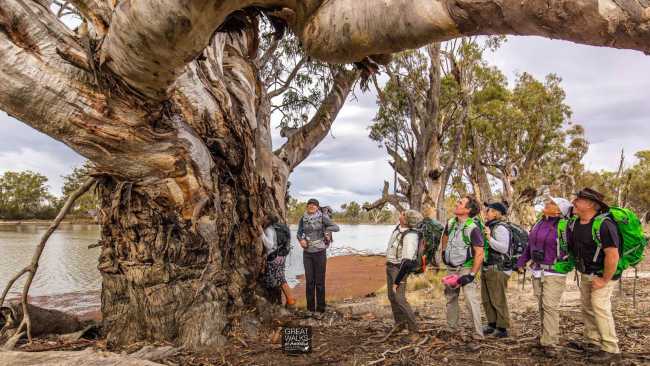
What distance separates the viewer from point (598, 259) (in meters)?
3.30

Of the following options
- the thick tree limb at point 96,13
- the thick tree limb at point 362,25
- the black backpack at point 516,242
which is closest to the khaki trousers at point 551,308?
the black backpack at point 516,242

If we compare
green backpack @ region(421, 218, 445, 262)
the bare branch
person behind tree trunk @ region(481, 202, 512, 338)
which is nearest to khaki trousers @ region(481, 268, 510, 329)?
person behind tree trunk @ region(481, 202, 512, 338)

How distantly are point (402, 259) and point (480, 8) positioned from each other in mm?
2911

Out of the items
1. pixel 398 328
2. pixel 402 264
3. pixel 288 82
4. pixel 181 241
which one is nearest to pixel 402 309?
pixel 398 328

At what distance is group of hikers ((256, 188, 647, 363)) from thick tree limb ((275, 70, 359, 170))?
2.64 m

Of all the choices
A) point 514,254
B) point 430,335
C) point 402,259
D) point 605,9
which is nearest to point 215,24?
point 605,9

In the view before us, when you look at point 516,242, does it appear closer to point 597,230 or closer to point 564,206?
point 564,206

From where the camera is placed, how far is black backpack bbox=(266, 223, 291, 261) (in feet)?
15.6

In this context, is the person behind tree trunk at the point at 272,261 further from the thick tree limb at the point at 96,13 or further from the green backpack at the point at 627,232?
the green backpack at the point at 627,232

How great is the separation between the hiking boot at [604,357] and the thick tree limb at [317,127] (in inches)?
184

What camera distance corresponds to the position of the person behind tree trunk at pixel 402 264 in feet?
13.3

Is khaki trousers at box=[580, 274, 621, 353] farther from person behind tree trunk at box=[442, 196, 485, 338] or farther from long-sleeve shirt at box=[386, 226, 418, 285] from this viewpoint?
long-sleeve shirt at box=[386, 226, 418, 285]

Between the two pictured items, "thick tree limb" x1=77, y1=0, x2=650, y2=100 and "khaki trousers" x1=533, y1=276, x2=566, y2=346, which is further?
"khaki trousers" x1=533, y1=276, x2=566, y2=346

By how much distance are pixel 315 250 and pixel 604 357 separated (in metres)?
3.11
